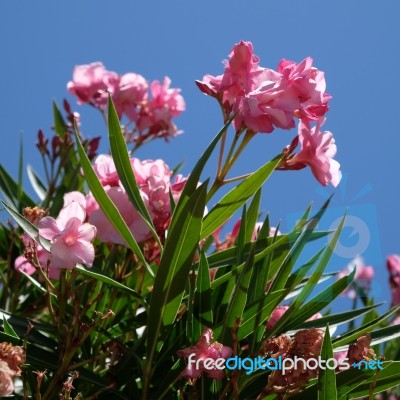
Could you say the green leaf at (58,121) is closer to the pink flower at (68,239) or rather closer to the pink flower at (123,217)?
the pink flower at (123,217)

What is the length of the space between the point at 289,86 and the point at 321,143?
0.13 meters

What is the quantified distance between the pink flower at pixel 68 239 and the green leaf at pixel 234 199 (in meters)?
0.20

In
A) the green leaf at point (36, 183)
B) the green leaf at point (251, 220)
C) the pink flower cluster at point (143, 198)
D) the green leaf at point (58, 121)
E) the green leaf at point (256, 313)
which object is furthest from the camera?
the green leaf at point (58, 121)

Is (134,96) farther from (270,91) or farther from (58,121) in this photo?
(270,91)

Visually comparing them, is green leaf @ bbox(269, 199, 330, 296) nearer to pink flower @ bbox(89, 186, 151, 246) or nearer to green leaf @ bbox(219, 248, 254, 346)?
green leaf @ bbox(219, 248, 254, 346)

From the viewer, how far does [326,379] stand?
94 cm

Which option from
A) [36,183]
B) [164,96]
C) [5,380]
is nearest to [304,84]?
[5,380]

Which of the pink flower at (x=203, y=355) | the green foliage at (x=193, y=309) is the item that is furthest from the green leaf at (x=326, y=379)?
the pink flower at (x=203, y=355)

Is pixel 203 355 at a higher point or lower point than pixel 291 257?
lower

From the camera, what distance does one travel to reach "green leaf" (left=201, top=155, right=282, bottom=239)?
110 centimetres

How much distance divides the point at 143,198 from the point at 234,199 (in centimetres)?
16

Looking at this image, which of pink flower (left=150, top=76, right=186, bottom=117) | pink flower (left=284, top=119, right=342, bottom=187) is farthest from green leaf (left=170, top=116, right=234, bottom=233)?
pink flower (left=150, top=76, right=186, bottom=117)

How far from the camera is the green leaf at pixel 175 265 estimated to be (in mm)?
971

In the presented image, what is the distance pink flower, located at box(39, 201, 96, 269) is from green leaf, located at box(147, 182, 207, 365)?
113mm
